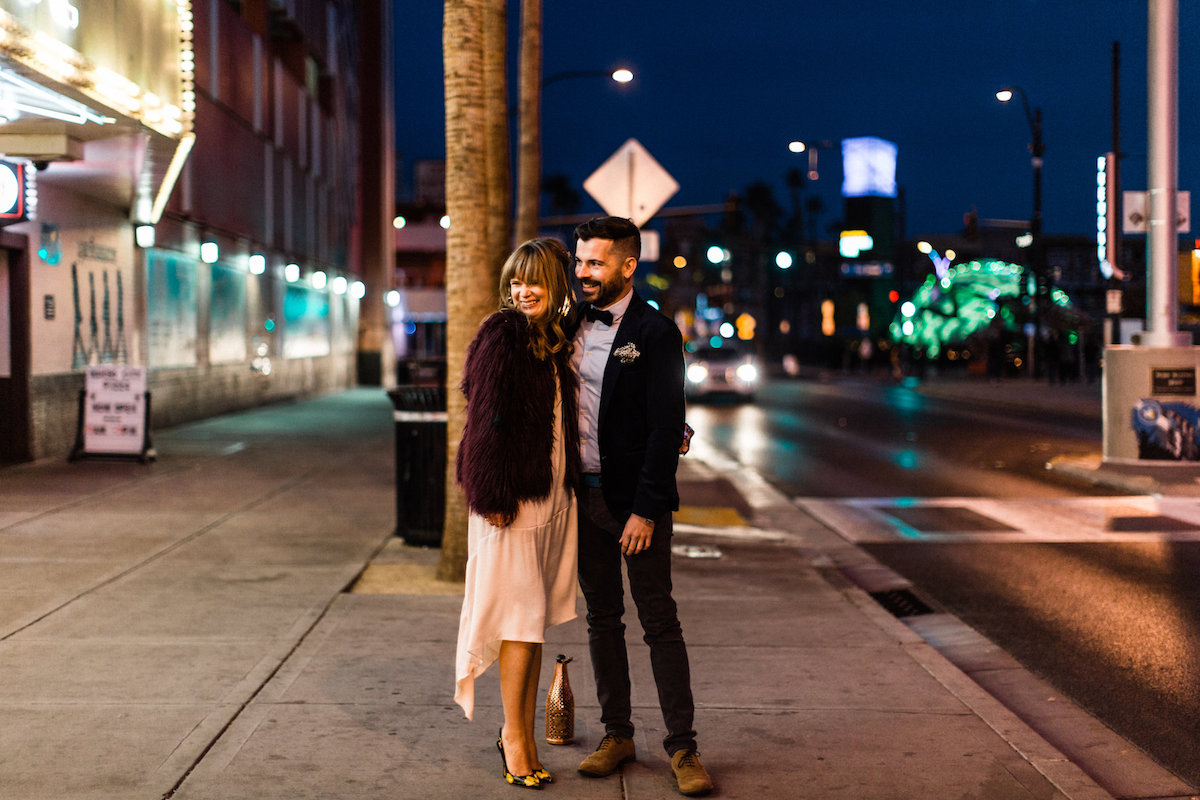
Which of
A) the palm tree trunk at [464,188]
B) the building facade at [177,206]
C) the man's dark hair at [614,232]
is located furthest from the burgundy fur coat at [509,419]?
the building facade at [177,206]

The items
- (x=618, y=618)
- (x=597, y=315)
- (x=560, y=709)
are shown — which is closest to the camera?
(x=597, y=315)

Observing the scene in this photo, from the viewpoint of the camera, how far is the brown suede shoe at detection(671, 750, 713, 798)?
4.25 metres

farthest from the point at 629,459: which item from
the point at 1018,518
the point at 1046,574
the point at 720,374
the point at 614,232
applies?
the point at 720,374

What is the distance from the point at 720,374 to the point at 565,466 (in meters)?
27.3

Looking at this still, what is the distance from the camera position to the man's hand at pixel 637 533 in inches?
166

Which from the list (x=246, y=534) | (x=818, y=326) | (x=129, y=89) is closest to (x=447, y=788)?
(x=246, y=534)

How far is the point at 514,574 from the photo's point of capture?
432 cm

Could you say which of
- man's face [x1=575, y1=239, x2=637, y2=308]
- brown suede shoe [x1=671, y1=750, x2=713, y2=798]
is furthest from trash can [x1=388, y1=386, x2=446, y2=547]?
brown suede shoe [x1=671, y1=750, x2=713, y2=798]

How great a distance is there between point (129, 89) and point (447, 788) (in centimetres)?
1088

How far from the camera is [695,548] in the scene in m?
9.73

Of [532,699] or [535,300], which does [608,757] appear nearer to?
[532,699]

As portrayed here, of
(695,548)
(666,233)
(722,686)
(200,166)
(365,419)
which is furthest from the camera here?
(666,233)

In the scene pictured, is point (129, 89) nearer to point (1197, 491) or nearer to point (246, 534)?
point (246, 534)

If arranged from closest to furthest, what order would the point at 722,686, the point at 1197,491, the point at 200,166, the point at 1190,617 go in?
1. the point at 722,686
2. the point at 1190,617
3. the point at 1197,491
4. the point at 200,166
